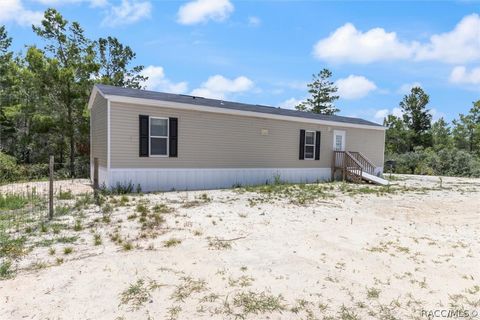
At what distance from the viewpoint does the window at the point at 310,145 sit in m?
13.6

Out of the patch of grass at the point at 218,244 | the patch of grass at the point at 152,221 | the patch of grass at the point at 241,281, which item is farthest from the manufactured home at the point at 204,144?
the patch of grass at the point at 241,281

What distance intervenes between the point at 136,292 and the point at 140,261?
32.1 inches

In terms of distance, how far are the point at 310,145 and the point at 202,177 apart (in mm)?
5217

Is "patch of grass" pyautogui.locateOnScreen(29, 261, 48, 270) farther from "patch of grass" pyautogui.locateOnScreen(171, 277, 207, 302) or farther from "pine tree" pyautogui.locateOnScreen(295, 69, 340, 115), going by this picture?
"pine tree" pyautogui.locateOnScreen(295, 69, 340, 115)

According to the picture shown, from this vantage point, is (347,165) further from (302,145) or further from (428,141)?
(428,141)

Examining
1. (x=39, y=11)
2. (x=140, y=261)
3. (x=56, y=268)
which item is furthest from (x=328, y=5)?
(x=39, y=11)

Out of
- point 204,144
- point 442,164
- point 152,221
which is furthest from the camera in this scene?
point 442,164

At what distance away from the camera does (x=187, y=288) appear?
3.21 meters

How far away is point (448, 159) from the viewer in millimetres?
20797

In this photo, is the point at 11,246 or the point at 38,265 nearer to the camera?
the point at 38,265

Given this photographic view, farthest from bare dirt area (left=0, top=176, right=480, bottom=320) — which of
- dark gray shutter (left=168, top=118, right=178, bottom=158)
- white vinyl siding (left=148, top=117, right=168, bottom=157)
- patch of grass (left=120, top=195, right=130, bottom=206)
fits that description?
dark gray shutter (left=168, top=118, right=178, bottom=158)

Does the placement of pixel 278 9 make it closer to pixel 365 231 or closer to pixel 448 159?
pixel 365 231

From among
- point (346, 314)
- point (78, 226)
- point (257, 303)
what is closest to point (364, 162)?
point (78, 226)

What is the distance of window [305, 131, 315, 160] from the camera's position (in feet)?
44.8
